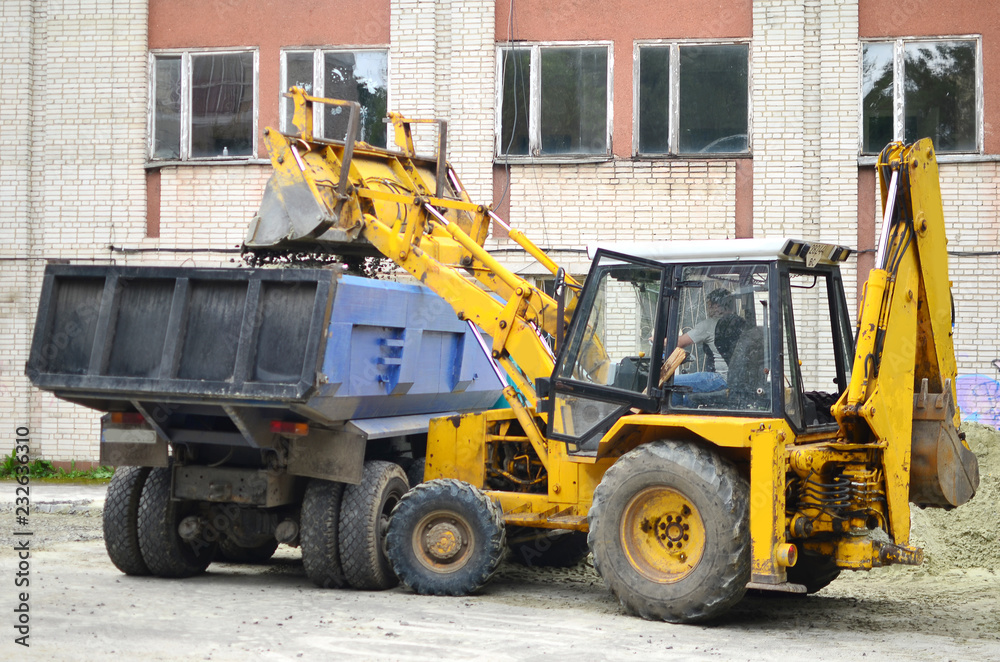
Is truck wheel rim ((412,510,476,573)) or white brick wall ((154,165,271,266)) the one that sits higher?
white brick wall ((154,165,271,266))

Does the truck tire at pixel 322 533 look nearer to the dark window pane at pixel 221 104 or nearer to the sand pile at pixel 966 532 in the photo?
the sand pile at pixel 966 532

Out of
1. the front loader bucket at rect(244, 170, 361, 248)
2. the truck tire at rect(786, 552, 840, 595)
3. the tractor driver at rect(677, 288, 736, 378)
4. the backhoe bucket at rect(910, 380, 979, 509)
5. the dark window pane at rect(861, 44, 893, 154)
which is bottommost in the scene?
the truck tire at rect(786, 552, 840, 595)

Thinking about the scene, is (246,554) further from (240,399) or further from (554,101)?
(554,101)

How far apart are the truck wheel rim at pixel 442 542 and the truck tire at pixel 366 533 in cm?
30

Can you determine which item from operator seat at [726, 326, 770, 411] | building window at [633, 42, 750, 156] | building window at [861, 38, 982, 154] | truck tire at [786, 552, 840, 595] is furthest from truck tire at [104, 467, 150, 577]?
building window at [861, 38, 982, 154]

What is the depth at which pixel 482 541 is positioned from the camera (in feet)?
26.0

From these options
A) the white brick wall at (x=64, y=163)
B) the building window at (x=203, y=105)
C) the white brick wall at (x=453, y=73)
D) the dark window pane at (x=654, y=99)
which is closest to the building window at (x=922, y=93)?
the dark window pane at (x=654, y=99)

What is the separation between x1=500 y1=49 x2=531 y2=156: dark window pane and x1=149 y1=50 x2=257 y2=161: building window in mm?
3206

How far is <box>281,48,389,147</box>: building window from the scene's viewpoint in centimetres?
1448

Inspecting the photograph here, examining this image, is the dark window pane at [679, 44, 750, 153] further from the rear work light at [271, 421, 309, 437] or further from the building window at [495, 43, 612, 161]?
the rear work light at [271, 421, 309, 437]

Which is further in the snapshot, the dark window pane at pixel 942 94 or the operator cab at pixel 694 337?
the dark window pane at pixel 942 94

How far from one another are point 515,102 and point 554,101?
1.58 feet

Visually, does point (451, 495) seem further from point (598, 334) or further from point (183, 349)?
point (183, 349)

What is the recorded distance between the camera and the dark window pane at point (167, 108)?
14852 mm
